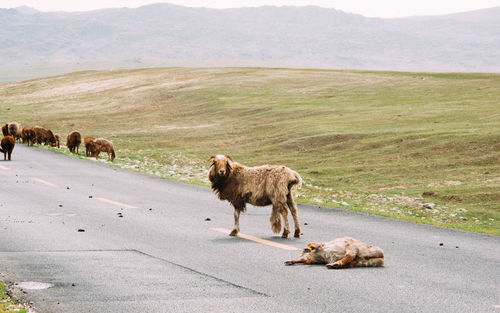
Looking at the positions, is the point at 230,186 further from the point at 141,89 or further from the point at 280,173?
the point at 141,89

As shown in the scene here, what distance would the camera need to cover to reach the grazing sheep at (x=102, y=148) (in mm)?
31594

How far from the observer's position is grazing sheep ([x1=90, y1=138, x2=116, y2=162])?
3159 cm

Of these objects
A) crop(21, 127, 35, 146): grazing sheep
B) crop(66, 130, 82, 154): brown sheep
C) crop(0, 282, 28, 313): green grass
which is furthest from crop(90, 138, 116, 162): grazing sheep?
crop(0, 282, 28, 313): green grass

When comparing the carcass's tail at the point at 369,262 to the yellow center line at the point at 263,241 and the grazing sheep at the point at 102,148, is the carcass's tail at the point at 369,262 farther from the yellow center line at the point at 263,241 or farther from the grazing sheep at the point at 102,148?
the grazing sheep at the point at 102,148

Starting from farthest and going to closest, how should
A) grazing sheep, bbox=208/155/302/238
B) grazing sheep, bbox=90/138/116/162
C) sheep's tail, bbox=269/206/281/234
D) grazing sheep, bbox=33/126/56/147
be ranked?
1. grazing sheep, bbox=33/126/56/147
2. grazing sheep, bbox=90/138/116/162
3. sheep's tail, bbox=269/206/281/234
4. grazing sheep, bbox=208/155/302/238

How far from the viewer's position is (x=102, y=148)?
104 feet

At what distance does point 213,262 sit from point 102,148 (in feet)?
75.4

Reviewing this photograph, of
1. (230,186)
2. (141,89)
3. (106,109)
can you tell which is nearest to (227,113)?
(106,109)

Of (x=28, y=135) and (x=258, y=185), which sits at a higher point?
(x=258, y=185)

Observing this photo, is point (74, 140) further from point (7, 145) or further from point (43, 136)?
point (7, 145)

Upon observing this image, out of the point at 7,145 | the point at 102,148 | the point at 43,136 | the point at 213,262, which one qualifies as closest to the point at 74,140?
the point at 102,148

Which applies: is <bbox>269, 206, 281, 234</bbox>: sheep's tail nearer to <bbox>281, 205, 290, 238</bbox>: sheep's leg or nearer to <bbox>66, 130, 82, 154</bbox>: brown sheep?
<bbox>281, 205, 290, 238</bbox>: sheep's leg

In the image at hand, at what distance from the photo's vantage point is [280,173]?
1159 cm

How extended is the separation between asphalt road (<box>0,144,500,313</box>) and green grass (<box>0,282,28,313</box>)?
22 cm
